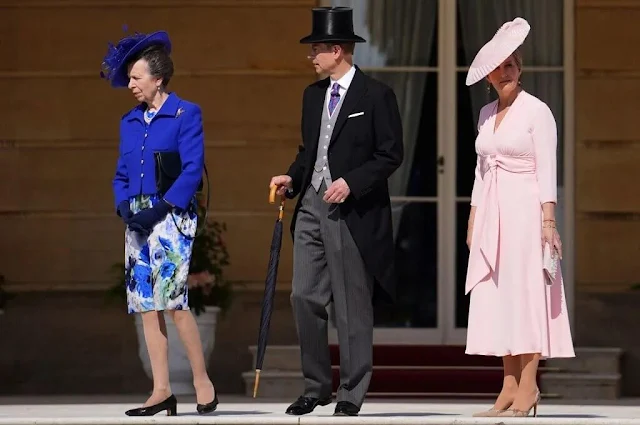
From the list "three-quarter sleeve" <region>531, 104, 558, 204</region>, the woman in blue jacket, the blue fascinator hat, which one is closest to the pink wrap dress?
"three-quarter sleeve" <region>531, 104, 558, 204</region>

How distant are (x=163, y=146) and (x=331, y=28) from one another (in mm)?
875

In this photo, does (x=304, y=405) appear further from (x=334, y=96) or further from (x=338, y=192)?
(x=334, y=96)

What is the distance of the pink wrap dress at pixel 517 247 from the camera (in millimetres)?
7418

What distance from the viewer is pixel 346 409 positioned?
7371 millimetres

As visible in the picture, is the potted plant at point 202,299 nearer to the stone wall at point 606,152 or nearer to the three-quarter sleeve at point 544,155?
the stone wall at point 606,152

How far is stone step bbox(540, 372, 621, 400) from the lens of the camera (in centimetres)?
1031

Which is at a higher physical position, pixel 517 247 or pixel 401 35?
pixel 401 35

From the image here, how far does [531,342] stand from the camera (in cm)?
741

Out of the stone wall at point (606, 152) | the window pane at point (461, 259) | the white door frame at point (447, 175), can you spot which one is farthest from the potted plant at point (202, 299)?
the stone wall at point (606, 152)

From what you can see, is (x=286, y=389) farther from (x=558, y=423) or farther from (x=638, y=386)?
(x=558, y=423)

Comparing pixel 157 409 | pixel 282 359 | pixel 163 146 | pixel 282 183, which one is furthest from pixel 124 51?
pixel 282 359

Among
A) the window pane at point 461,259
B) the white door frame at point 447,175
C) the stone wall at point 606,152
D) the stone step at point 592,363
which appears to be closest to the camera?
the stone step at point 592,363

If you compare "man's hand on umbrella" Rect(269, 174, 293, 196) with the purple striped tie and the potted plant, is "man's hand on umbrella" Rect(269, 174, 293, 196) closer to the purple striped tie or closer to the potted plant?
the purple striped tie

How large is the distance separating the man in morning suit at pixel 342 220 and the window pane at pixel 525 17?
12.3ft
